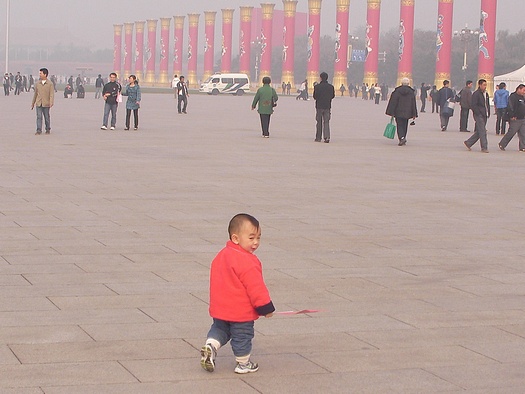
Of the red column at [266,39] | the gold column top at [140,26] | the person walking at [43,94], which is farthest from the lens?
the gold column top at [140,26]

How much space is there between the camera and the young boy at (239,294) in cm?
484

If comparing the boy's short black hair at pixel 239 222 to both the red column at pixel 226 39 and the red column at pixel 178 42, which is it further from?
the red column at pixel 178 42

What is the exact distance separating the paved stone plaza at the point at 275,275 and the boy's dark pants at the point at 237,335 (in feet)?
0.39

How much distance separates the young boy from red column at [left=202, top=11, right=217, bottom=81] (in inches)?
3981

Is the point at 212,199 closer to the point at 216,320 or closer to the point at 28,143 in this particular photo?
the point at 216,320

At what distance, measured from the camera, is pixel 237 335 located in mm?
4969

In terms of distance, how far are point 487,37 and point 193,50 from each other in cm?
5052

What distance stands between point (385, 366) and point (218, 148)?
1390 cm

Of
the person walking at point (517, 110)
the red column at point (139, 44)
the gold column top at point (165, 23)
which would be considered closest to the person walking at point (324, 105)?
the person walking at point (517, 110)

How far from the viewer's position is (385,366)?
511 centimetres

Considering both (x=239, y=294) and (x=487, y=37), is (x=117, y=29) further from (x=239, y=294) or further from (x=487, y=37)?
(x=239, y=294)

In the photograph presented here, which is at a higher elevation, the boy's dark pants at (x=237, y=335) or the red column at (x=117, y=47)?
the red column at (x=117, y=47)

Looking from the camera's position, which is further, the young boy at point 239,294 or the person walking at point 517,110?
the person walking at point 517,110

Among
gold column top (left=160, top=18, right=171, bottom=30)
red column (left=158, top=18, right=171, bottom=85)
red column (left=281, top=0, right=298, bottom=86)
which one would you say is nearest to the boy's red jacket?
red column (left=281, top=0, right=298, bottom=86)
